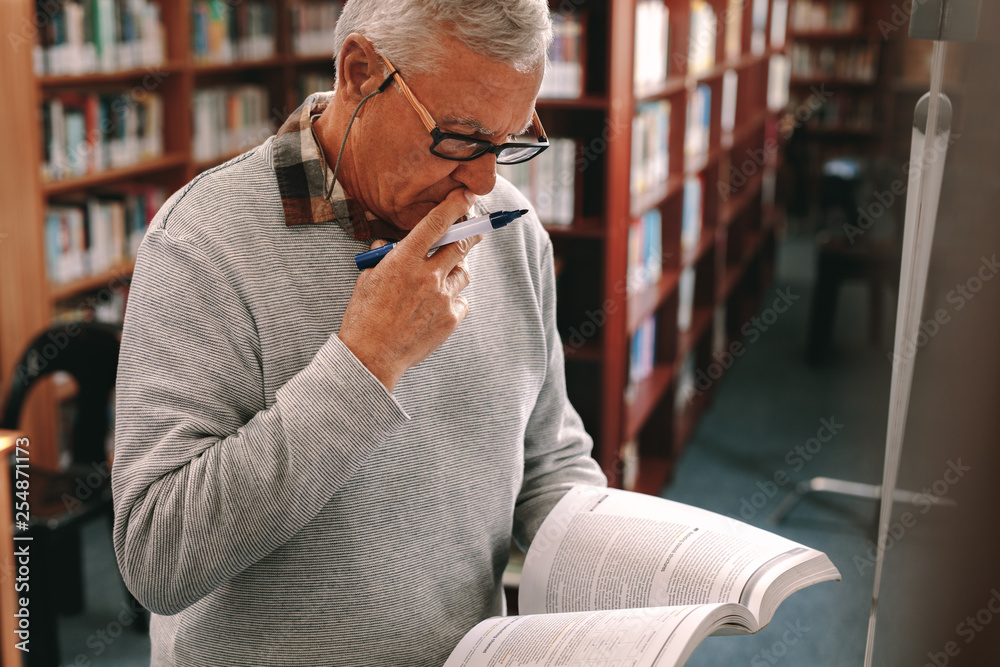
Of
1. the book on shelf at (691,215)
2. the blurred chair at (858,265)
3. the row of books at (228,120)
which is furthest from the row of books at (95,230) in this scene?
the blurred chair at (858,265)

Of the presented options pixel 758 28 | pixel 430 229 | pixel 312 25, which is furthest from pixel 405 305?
pixel 758 28

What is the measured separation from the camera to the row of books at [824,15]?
28.0 feet

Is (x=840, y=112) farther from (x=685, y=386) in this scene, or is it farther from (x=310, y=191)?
(x=310, y=191)

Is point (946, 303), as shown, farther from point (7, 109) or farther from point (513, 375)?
point (7, 109)

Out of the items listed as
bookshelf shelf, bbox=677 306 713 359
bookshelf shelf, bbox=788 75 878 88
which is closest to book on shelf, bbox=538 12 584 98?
bookshelf shelf, bbox=677 306 713 359

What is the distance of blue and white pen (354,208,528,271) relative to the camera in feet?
2.76

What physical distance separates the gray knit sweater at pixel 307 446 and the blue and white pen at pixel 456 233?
7cm

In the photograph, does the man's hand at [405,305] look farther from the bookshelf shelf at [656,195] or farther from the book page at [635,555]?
the bookshelf shelf at [656,195]

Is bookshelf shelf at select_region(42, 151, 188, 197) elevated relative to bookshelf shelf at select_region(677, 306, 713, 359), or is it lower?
elevated

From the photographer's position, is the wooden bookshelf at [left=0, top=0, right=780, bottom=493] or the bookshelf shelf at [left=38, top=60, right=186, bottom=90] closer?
the wooden bookshelf at [left=0, top=0, right=780, bottom=493]

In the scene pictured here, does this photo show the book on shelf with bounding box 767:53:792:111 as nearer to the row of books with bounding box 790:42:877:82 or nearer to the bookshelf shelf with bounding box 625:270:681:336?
the row of books with bounding box 790:42:877:82

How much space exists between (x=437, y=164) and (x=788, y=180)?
→ 7949 millimetres

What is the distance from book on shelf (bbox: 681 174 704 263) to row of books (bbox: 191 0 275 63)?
2.04 m

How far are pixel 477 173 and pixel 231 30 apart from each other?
11.2 feet
